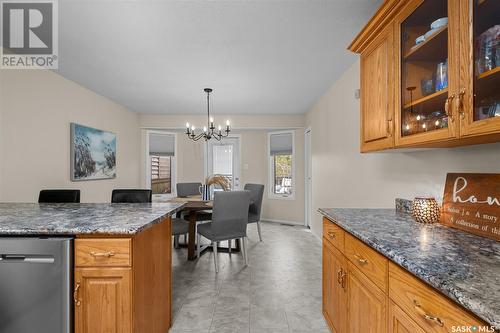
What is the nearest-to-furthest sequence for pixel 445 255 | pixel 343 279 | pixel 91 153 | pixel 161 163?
pixel 445 255 < pixel 343 279 < pixel 91 153 < pixel 161 163

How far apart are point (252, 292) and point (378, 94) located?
2026mm

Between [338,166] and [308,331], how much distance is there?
2018 millimetres

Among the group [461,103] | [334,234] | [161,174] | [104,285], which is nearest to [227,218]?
[334,234]

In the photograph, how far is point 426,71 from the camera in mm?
1249

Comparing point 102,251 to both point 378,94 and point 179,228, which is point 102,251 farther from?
point 179,228

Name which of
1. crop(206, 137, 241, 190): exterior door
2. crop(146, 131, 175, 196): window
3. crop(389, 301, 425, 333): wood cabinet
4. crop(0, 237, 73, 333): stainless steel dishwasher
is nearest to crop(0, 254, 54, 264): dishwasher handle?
crop(0, 237, 73, 333): stainless steel dishwasher

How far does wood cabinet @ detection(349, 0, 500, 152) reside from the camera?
920mm

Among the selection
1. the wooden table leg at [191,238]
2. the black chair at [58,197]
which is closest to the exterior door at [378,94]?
the wooden table leg at [191,238]

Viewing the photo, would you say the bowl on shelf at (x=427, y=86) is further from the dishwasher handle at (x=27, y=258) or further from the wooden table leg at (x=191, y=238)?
the wooden table leg at (x=191, y=238)

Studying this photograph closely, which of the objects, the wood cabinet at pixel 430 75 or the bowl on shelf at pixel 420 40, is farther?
the bowl on shelf at pixel 420 40

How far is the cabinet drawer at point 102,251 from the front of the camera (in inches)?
47.9

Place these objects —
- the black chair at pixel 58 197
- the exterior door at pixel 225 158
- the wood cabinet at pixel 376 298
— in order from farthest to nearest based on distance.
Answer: the exterior door at pixel 225 158
the black chair at pixel 58 197
the wood cabinet at pixel 376 298

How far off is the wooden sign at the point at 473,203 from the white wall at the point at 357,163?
63 mm

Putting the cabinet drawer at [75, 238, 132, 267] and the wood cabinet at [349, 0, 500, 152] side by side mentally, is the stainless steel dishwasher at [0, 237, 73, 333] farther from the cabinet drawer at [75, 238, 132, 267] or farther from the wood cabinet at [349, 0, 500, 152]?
the wood cabinet at [349, 0, 500, 152]
